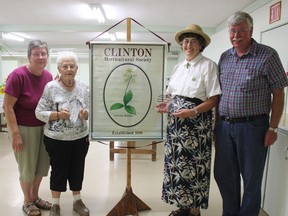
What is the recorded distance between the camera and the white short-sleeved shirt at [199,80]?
1.87 m

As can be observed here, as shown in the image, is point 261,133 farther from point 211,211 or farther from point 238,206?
point 211,211

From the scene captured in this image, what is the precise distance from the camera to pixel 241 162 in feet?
6.22

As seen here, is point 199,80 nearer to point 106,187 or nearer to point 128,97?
point 128,97

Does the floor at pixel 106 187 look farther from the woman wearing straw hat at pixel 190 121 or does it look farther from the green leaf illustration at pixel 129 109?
the green leaf illustration at pixel 129 109

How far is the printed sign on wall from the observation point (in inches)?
78.4

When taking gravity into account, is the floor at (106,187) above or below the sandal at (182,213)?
below

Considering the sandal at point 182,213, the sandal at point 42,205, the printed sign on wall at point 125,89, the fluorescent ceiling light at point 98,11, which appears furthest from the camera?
the fluorescent ceiling light at point 98,11

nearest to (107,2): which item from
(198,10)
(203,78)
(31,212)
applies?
(198,10)

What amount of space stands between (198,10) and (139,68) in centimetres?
334

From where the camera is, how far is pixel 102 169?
3.53 meters

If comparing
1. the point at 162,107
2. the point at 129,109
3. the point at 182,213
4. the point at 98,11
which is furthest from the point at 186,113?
the point at 98,11

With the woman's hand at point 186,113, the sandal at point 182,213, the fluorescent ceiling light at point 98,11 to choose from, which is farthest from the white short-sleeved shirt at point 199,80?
the fluorescent ceiling light at point 98,11

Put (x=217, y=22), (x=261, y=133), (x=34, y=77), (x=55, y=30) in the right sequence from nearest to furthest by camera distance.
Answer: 1. (x=261, y=133)
2. (x=34, y=77)
3. (x=217, y=22)
4. (x=55, y=30)

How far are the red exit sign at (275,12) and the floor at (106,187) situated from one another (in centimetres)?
230
